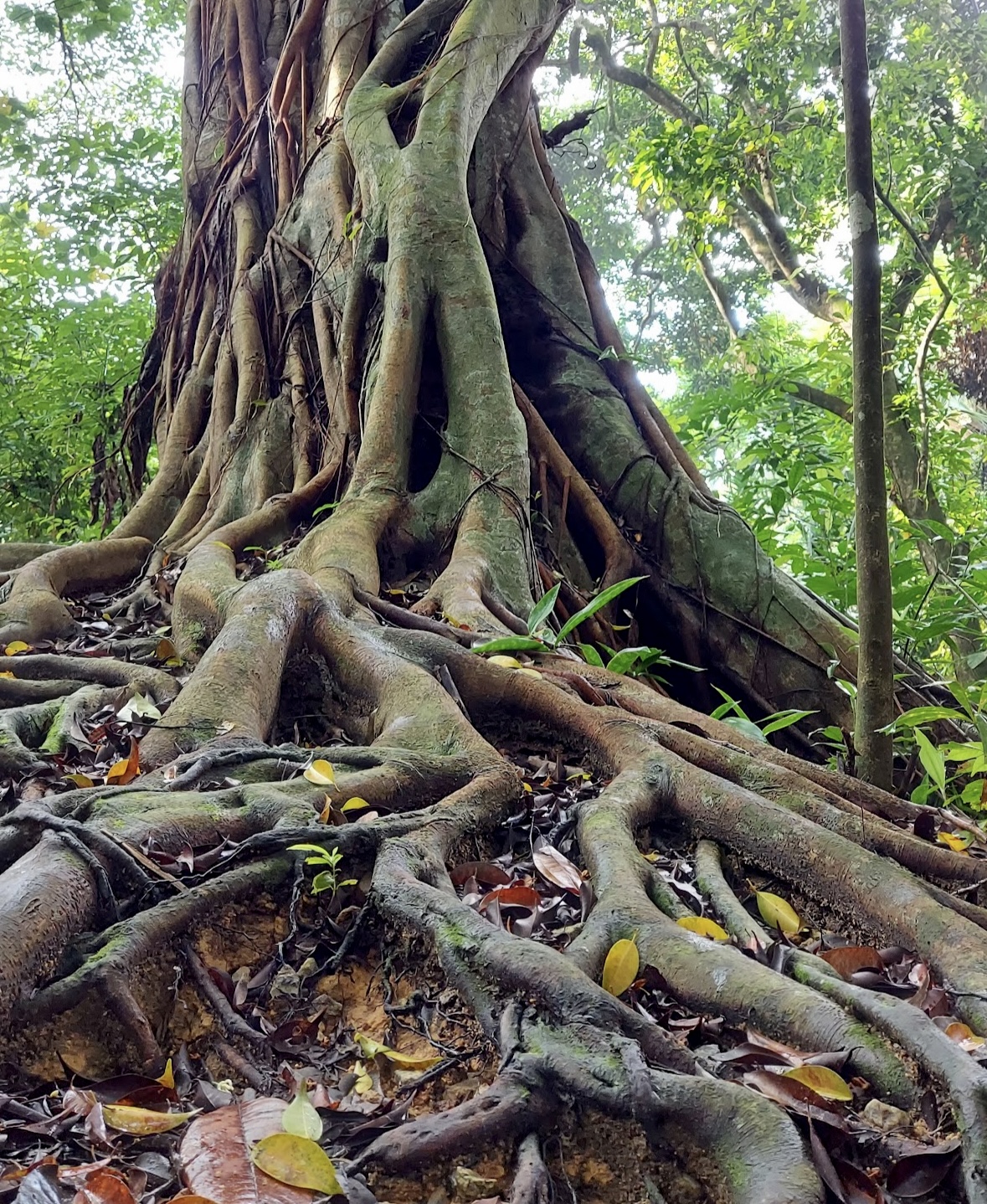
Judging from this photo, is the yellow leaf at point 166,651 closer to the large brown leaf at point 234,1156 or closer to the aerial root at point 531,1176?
the large brown leaf at point 234,1156

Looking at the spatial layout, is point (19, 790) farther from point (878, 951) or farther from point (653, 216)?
point (653, 216)

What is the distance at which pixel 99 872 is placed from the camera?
1.65 meters

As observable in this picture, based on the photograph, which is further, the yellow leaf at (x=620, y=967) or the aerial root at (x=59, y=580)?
the aerial root at (x=59, y=580)

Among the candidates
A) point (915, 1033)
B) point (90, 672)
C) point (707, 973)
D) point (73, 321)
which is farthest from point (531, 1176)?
point (73, 321)

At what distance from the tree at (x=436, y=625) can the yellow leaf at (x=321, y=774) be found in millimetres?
16

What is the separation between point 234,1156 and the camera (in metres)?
1.20

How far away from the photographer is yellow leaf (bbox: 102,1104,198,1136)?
129 centimetres

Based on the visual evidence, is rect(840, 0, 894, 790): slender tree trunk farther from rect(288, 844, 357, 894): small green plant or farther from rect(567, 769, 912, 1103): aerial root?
rect(288, 844, 357, 894): small green plant

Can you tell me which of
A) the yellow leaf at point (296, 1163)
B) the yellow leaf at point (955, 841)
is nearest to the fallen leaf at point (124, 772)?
the yellow leaf at point (296, 1163)

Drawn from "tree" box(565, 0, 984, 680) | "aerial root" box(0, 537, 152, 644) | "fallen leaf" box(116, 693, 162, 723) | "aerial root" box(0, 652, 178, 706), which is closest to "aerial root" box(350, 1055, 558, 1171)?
"fallen leaf" box(116, 693, 162, 723)

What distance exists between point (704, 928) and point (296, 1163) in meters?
0.93

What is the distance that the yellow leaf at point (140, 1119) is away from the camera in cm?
129

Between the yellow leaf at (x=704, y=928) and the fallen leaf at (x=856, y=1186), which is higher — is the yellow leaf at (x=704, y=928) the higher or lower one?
the higher one

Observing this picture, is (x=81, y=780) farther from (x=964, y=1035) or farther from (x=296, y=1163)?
(x=964, y=1035)
